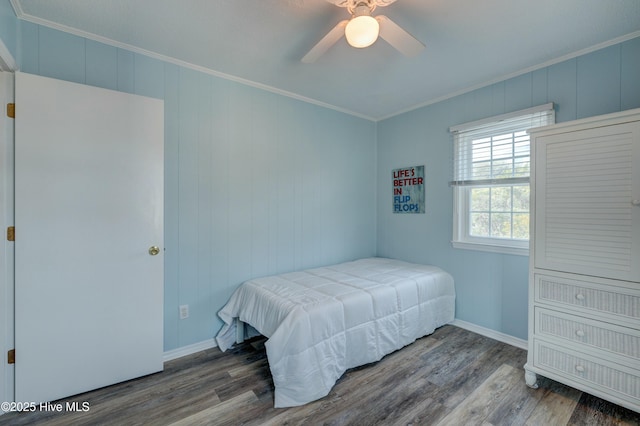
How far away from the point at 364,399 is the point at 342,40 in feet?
8.08

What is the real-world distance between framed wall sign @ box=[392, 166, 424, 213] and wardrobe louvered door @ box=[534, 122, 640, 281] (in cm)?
140

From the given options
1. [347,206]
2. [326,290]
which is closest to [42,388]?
[326,290]

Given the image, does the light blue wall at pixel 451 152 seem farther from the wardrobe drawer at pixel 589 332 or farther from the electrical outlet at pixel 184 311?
the electrical outlet at pixel 184 311

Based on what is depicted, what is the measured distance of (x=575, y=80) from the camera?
2.22 metres

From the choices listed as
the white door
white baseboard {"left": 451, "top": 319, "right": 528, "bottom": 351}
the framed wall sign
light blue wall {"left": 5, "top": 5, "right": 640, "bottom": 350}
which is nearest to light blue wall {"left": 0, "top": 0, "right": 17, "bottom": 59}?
light blue wall {"left": 5, "top": 5, "right": 640, "bottom": 350}

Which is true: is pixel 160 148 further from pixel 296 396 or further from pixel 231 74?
pixel 296 396

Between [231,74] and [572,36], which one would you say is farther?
[231,74]

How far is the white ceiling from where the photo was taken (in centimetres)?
171

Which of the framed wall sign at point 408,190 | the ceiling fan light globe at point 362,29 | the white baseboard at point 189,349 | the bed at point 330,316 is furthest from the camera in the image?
the framed wall sign at point 408,190

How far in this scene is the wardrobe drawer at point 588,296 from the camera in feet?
5.28

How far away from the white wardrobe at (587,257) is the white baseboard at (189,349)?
8.08 feet

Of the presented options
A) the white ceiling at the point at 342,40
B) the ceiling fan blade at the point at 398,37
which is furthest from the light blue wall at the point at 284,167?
the ceiling fan blade at the point at 398,37

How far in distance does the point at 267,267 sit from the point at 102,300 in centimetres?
131

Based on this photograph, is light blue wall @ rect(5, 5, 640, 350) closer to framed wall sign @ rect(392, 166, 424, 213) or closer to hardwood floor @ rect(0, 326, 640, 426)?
framed wall sign @ rect(392, 166, 424, 213)
